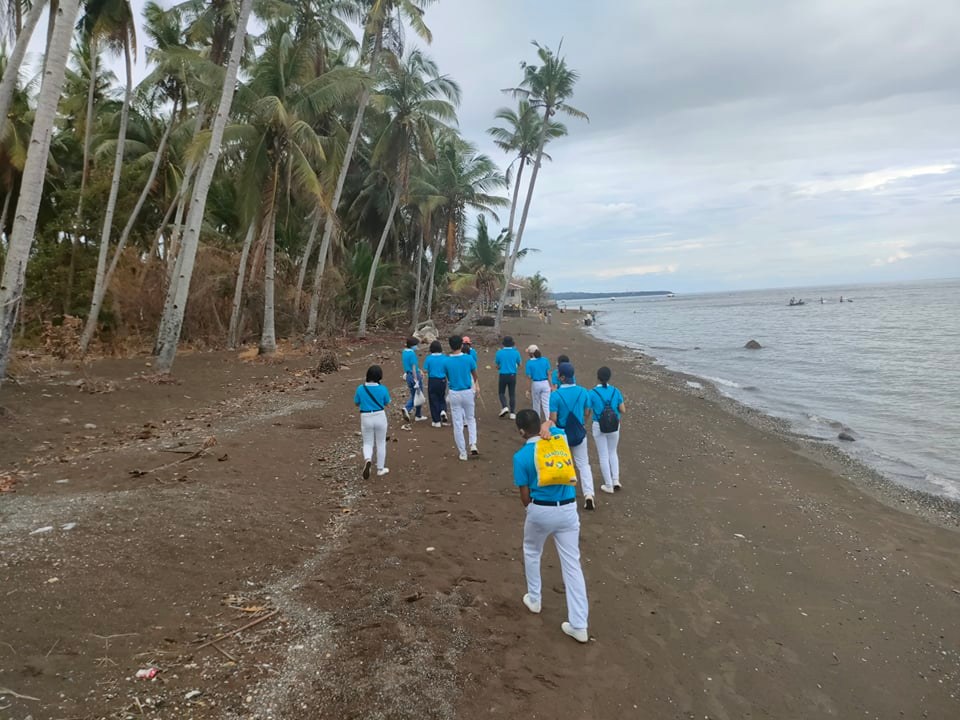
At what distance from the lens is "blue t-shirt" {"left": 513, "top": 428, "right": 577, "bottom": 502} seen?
165 inches

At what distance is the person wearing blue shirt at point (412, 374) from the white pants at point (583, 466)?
3949 millimetres

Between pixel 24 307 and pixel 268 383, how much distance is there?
11373mm

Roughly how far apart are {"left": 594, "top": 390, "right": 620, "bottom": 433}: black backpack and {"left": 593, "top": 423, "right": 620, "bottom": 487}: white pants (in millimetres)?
124

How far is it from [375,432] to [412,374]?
2.95 metres

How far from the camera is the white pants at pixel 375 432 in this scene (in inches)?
281

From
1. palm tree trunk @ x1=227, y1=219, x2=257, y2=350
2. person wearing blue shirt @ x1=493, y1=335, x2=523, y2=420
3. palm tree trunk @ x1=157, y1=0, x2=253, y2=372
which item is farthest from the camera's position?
palm tree trunk @ x1=227, y1=219, x2=257, y2=350

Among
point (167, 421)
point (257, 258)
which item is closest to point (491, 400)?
point (167, 421)

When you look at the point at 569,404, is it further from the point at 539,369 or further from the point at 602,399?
the point at 539,369

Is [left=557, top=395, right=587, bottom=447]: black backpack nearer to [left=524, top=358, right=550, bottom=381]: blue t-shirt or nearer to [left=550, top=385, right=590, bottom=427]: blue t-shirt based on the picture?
[left=550, top=385, right=590, bottom=427]: blue t-shirt

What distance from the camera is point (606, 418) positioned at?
23.5 feet

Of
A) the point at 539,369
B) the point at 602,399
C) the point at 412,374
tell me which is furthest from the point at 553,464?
the point at 412,374

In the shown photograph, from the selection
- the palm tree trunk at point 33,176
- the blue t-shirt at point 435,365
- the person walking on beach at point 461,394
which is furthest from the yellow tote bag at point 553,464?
the palm tree trunk at point 33,176

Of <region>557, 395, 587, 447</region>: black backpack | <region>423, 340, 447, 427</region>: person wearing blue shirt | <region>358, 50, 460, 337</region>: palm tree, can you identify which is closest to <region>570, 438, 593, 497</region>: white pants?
<region>557, 395, 587, 447</region>: black backpack

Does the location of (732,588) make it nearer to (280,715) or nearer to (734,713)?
(734,713)
